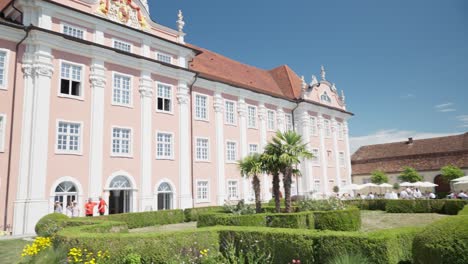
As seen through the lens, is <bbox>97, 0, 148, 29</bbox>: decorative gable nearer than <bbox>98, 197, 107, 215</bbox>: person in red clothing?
No

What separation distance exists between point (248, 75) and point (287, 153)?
2006 centimetres

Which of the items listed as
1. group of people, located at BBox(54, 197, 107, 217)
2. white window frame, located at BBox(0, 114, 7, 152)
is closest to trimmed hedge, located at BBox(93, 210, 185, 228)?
group of people, located at BBox(54, 197, 107, 217)

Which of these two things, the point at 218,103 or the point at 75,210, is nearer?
the point at 75,210

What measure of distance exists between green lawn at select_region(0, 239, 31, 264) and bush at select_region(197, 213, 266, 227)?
23.3 ft

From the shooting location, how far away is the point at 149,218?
20.8 metres

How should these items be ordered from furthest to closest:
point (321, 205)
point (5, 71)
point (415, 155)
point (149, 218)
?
1. point (415, 155)
2. point (149, 218)
3. point (5, 71)
4. point (321, 205)

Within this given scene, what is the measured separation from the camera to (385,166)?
49469 millimetres

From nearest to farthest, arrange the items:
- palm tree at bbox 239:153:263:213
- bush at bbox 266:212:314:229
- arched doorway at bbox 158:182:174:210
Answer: bush at bbox 266:212:314:229 → palm tree at bbox 239:153:263:213 → arched doorway at bbox 158:182:174:210

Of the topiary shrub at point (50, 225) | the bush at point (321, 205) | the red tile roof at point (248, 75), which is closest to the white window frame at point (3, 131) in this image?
the topiary shrub at point (50, 225)

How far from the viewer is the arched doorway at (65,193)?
65.0ft

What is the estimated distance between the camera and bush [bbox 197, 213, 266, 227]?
14.9 metres

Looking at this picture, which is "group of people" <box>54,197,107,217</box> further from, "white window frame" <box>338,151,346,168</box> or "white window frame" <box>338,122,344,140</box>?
"white window frame" <box>338,122,344,140</box>

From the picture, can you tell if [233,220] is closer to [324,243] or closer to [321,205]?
[321,205]

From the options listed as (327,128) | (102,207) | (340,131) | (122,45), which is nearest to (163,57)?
(122,45)
